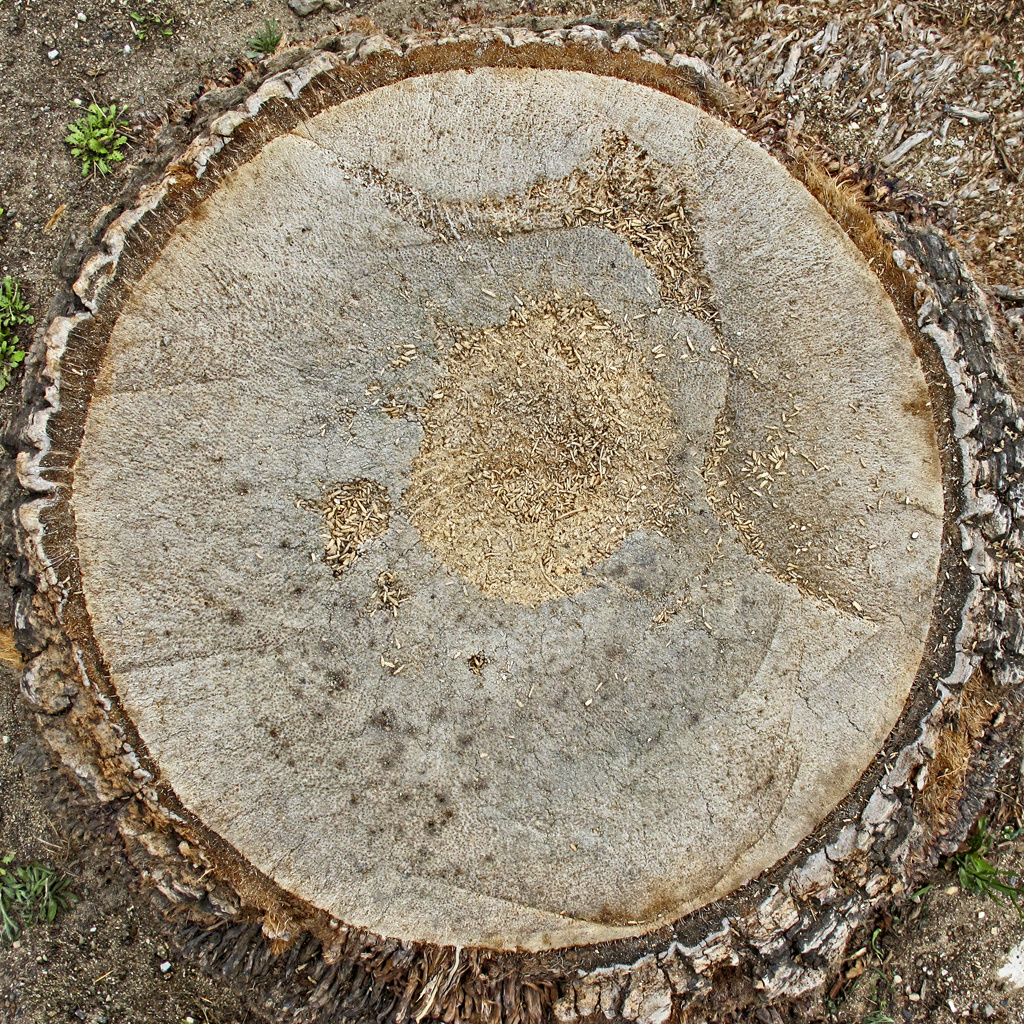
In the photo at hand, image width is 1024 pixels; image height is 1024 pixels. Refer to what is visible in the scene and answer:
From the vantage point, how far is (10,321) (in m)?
2.90

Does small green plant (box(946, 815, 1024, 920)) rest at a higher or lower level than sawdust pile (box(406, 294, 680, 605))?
lower

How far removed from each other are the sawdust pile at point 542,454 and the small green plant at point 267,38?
1.66 metres

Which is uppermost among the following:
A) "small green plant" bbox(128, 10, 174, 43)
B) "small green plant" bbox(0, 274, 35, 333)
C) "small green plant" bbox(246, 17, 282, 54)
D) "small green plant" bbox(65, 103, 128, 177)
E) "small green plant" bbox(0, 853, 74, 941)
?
"small green plant" bbox(246, 17, 282, 54)

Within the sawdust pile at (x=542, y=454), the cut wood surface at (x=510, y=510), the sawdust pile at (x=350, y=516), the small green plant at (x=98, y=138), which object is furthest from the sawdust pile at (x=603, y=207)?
the small green plant at (x=98, y=138)

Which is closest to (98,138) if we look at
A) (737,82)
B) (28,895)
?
(737,82)

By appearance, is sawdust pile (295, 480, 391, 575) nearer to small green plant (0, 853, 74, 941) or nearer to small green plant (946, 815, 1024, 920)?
small green plant (0, 853, 74, 941)

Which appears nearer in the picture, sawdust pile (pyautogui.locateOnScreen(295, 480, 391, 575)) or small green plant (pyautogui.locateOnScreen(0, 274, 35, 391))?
sawdust pile (pyautogui.locateOnScreen(295, 480, 391, 575))

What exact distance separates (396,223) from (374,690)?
1535 mm

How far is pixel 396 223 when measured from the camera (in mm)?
2229

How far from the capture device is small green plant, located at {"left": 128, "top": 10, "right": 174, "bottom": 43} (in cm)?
290

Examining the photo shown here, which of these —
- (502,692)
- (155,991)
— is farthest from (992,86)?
(155,991)

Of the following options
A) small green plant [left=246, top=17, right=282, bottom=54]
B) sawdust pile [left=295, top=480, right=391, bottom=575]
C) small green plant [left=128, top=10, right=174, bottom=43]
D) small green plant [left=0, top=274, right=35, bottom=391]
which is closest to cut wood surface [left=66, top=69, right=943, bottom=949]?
sawdust pile [left=295, top=480, right=391, bottom=575]

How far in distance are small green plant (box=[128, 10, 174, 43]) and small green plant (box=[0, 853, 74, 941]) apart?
138 inches

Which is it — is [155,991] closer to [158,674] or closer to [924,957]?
[158,674]
